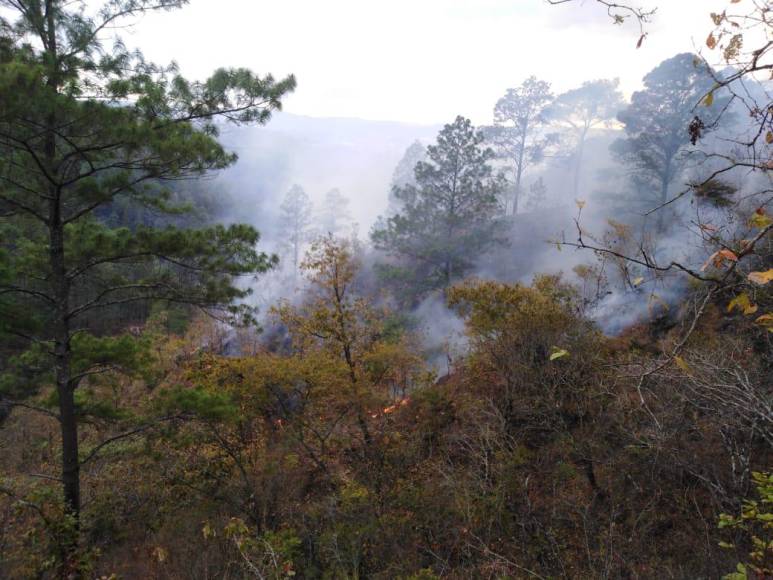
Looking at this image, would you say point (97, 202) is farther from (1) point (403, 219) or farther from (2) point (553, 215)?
(2) point (553, 215)

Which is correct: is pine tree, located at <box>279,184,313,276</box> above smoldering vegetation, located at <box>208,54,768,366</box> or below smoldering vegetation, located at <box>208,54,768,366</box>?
above

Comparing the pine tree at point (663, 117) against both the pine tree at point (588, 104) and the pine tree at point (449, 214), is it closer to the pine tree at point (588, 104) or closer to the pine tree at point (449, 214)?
the pine tree at point (449, 214)

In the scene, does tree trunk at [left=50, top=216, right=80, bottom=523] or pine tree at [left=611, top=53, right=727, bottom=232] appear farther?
pine tree at [left=611, top=53, right=727, bottom=232]

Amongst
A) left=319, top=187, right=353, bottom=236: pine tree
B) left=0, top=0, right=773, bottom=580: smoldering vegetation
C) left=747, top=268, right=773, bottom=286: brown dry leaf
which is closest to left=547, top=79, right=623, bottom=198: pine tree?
left=319, top=187, right=353, bottom=236: pine tree

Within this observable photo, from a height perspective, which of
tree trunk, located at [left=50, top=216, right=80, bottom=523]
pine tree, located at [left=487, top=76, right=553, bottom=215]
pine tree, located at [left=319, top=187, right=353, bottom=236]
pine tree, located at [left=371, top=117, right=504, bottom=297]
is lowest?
tree trunk, located at [left=50, top=216, right=80, bottom=523]

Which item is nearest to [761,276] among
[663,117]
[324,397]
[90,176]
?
[90,176]

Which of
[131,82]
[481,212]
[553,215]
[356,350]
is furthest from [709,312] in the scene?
[553,215]

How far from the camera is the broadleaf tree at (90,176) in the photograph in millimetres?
5824

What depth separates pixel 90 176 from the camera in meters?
6.77

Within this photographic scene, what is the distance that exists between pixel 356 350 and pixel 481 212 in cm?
1379

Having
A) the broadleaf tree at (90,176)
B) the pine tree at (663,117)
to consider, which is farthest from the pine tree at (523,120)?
the broadleaf tree at (90,176)

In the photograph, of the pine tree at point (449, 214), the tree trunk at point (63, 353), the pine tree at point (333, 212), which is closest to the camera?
the tree trunk at point (63, 353)

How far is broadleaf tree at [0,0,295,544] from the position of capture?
5.82m

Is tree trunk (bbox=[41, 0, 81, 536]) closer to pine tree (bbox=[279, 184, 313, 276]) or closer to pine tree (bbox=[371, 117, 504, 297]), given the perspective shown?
pine tree (bbox=[371, 117, 504, 297])
